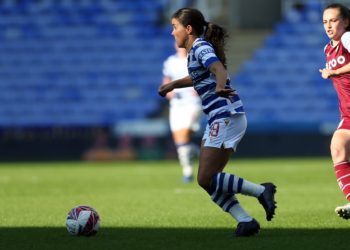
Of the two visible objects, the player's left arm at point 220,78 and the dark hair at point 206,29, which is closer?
the player's left arm at point 220,78

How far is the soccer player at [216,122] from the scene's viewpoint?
709cm

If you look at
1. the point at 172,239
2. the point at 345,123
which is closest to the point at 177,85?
the point at 172,239

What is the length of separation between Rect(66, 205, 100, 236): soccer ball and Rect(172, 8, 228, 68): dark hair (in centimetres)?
160

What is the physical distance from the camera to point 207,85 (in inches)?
288

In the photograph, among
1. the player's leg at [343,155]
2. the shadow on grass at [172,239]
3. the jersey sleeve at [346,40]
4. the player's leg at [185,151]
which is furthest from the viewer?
the player's leg at [185,151]

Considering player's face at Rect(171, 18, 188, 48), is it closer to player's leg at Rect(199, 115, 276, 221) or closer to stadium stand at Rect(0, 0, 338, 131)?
player's leg at Rect(199, 115, 276, 221)

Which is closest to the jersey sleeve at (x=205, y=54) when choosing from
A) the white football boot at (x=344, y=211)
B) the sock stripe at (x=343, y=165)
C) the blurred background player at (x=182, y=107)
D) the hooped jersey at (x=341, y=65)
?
the hooped jersey at (x=341, y=65)

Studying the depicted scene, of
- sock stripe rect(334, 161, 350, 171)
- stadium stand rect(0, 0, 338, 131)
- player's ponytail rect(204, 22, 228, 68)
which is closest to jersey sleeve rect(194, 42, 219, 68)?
player's ponytail rect(204, 22, 228, 68)

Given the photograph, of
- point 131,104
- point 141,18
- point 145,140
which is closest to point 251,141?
point 145,140

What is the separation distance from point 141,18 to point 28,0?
3612mm

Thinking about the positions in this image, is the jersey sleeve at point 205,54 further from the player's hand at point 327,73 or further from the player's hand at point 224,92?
the player's hand at point 327,73

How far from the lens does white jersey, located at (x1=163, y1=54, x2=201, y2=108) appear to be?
14594 millimetres

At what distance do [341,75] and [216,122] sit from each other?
1373mm

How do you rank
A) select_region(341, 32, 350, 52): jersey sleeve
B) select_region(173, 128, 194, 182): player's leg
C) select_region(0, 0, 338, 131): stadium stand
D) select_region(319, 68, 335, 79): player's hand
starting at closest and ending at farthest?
1. select_region(319, 68, 335, 79): player's hand
2. select_region(341, 32, 350, 52): jersey sleeve
3. select_region(173, 128, 194, 182): player's leg
4. select_region(0, 0, 338, 131): stadium stand
